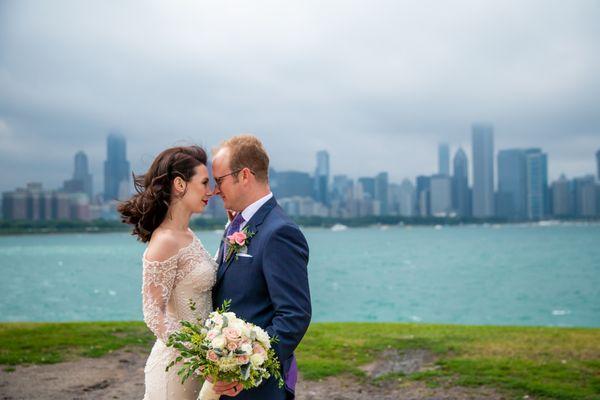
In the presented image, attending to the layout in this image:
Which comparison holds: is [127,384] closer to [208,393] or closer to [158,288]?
[158,288]

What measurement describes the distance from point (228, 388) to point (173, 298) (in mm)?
881

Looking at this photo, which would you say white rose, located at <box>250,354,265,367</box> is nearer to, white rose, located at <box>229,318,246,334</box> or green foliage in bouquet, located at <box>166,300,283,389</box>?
green foliage in bouquet, located at <box>166,300,283,389</box>

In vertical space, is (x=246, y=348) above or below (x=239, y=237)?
below

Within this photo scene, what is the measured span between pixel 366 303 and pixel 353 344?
103 ft

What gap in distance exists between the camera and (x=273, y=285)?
362 centimetres

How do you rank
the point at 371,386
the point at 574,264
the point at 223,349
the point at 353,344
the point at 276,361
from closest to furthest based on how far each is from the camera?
1. the point at 223,349
2. the point at 276,361
3. the point at 371,386
4. the point at 353,344
5. the point at 574,264

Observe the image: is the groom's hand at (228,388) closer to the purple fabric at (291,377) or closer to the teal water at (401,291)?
the purple fabric at (291,377)

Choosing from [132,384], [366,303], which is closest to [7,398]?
[132,384]

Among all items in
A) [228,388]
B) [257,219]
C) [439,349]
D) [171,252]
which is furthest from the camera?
[439,349]

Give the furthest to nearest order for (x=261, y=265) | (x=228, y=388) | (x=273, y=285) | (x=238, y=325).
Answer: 1. (x=261, y=265)
2. (x=273, y=285)
3. (x=228, y=388)
4. (x=238, y=325)

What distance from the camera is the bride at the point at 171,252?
4027 millimetres

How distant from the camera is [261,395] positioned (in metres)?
3.79

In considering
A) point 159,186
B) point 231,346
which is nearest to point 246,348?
point 231,346

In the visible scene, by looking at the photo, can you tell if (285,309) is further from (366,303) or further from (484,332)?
(366,303)
